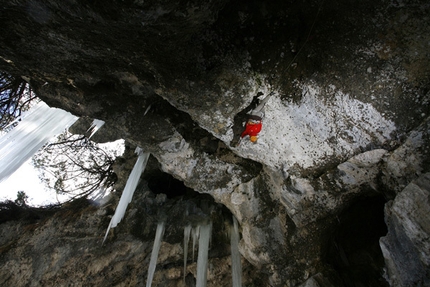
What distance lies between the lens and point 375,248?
4.49 metres

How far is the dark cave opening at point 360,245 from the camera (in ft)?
13.7

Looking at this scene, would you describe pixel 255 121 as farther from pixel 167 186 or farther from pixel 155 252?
pixel 167 186

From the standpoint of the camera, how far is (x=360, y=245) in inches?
181

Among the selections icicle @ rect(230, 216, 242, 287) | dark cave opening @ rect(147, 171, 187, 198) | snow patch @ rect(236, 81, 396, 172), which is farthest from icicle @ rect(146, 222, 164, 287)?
snow patch @ rect(236, 81, 396, 172)

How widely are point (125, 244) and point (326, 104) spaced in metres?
5.07

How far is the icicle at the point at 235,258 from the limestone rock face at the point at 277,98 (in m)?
0.68

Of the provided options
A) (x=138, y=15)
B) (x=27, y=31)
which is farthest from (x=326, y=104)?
(x=27, y=31)

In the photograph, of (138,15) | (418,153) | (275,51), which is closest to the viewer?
(138,15)

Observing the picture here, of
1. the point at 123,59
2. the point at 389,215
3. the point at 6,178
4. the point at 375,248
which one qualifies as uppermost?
the point at 123,59

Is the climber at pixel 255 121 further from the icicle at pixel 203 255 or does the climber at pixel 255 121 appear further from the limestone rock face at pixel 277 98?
the icicle at pixel 203 255

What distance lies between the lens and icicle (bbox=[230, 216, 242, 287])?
4.79 meters

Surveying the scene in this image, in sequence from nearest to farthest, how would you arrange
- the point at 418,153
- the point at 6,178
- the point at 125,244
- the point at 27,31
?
the point at 27,31 < the point at 418,153 < the point at 6,178 < the point at 125,244

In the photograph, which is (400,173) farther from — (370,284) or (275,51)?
(370,284)

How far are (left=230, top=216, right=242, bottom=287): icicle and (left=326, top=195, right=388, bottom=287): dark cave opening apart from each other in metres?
1.77
